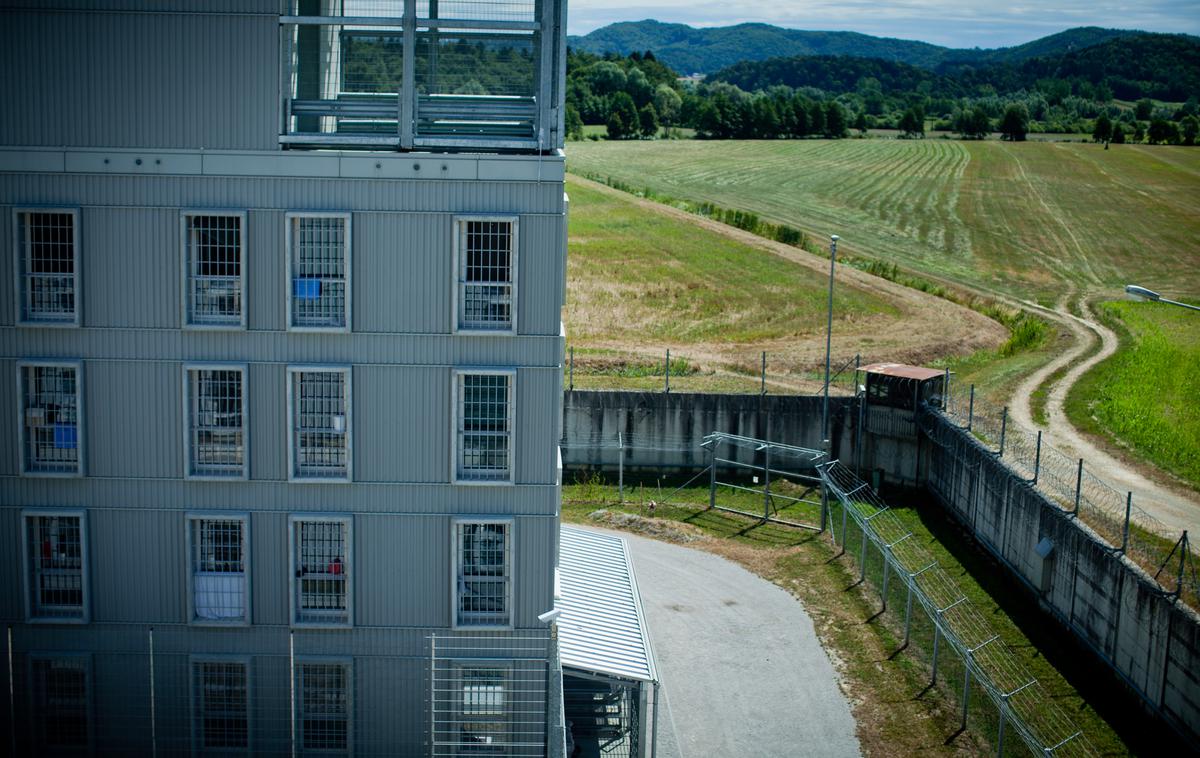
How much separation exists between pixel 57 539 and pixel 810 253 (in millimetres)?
57598

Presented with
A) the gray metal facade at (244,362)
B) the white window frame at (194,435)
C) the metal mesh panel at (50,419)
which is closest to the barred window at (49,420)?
the metal mesh panel at (50,419)

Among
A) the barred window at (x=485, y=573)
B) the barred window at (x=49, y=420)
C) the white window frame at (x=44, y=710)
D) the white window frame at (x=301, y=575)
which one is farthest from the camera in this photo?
the barred window at (x=485, y=573)

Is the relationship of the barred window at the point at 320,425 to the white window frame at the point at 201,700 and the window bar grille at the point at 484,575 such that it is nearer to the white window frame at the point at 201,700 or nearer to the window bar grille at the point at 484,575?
the window bar grille at the point at 484,575

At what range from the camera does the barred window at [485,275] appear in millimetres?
20344

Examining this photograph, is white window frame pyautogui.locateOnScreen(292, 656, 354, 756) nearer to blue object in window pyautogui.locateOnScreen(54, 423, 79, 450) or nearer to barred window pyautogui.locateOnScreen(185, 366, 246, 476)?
barred window pyautogui.locateOnScreen(185, 366, 246, 476)

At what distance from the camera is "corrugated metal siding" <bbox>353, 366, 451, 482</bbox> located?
20531 mm

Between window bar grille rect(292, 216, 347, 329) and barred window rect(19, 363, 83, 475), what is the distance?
13.2ft

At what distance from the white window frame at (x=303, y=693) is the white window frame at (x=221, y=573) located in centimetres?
123

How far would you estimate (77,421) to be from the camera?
800 inches

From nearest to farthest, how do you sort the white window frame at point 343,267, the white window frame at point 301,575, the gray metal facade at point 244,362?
the gray metal facade at point 244,362 → the white window frame at point 343,267 → the white window frame at point 301,575

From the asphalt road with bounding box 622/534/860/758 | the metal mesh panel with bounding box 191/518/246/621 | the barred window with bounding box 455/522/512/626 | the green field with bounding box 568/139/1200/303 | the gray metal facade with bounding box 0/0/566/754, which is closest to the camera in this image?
the gray metal facade with bounding box 0/0/566/754

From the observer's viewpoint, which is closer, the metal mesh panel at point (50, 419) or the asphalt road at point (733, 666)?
the metal mesh panel at point (50, 419)

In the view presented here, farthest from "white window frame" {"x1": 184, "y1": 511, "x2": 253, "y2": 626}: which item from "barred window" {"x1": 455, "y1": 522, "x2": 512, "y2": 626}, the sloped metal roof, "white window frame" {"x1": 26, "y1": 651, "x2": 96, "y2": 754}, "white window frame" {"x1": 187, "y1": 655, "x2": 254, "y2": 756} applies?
the sloped metal roof

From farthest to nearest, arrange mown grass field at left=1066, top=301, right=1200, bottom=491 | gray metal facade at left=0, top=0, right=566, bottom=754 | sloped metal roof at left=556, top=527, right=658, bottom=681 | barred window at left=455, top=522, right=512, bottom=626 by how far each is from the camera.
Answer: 1. mown grass field at left=1066, top=301, right=1200, bottom=491
2. sloped metal roof at left=556, top=527, right=658, bottom=681
3. barred window at left=455, top=522, right=512, bottom=626
4. gray metal facade at left=0, top=0, right=566, bottom=754
